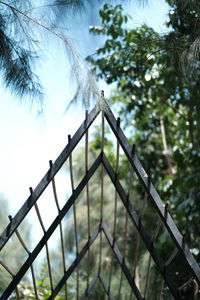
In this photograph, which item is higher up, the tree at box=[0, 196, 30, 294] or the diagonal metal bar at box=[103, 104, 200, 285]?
the tree at box=[0, 196, 30, 294]

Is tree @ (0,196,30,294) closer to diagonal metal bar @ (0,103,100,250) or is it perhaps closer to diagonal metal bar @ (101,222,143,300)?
diagonal metal bar @ (101,222,143,300)

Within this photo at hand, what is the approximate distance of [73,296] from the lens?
5.38 m

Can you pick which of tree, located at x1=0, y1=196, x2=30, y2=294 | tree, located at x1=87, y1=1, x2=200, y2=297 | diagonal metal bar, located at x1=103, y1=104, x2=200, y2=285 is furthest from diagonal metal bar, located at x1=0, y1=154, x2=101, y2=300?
tree, located at x1=0, y1=196, x2=30, y2=294

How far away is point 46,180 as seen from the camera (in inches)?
93.3

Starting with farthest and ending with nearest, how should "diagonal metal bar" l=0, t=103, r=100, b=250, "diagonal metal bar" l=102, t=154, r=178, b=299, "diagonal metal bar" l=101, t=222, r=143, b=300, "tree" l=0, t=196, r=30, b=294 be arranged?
"tree" l=0, t=196, r=30, b=294
"diagonal metal bar" l=101, t=222, r=143, b=300
"diagonal metal bar" l=102, t=154, r=178, b=299
"diagonal metal bar" l=0, t=103, r=100, b=250

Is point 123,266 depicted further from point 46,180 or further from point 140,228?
point 46,180

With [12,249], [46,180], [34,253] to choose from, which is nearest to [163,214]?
[46,180]

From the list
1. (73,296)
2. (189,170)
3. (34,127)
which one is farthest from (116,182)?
(73,296)

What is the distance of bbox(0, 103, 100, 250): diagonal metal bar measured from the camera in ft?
7.51

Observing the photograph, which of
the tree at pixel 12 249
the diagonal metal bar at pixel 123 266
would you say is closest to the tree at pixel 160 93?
the diagonal metal bar at pixel 123 266

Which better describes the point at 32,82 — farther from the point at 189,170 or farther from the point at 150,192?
the point at 189,170

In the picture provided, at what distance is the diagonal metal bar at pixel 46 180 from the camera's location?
229 centimetres

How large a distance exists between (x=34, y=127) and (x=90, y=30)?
1.90 feet

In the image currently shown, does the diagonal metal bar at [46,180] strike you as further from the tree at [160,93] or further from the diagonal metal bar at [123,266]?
the diagonal metal bar at [123,266]
